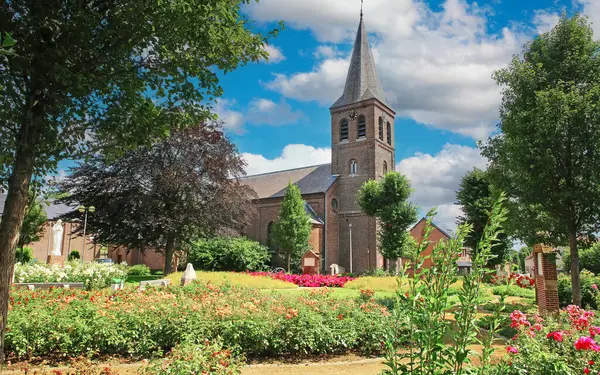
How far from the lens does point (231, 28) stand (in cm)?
481

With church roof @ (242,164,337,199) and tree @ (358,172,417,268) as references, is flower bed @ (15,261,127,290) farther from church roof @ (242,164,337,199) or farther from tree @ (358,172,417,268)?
church roof @ (242,164,337,199)

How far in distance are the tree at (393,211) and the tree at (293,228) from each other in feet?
18.6

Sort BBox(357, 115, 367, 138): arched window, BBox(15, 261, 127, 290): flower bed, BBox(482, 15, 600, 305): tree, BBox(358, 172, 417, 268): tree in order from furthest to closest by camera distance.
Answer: BBox(357, 115, 367, 138): arched window → BBox(358, 172, 417, 268): tree → BBox(15, 261, 127, 290): flower bed → BBox(482, 15, 600, 305): tree

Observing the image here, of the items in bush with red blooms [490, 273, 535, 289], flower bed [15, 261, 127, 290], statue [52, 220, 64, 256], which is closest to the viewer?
bush with red blooms [490, 273, 535, 289]

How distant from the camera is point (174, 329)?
6824mm

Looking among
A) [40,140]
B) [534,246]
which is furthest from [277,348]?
[534,246]

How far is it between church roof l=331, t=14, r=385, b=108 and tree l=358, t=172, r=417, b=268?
35.7 feet

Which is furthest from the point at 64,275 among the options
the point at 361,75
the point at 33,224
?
the point at 361,75

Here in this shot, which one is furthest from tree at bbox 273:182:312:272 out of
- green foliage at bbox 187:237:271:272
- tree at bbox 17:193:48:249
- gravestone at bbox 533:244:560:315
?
gravestone at bbox 533:244:560:315

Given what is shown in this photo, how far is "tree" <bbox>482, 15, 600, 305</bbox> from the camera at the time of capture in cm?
1077

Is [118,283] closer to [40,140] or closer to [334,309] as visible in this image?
[334,309]

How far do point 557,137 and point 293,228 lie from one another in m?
24.7

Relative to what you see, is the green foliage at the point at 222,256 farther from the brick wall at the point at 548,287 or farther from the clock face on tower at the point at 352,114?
the brick wall at the point at 548,287

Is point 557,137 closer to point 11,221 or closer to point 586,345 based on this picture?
point 586,345
